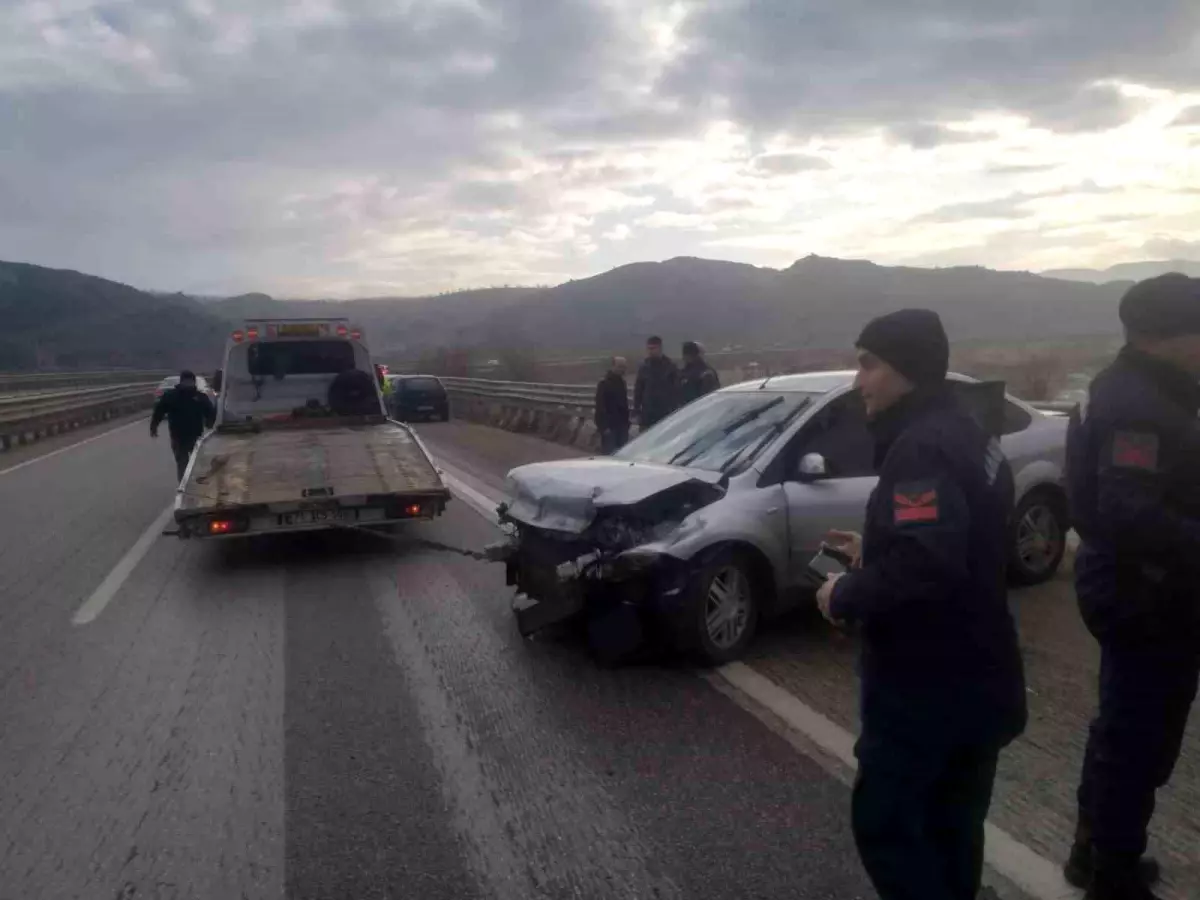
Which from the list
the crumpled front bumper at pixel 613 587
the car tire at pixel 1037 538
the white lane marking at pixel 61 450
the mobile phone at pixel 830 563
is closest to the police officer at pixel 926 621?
the mobile phone at pixel 830 563

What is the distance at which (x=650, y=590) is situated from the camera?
5.62 meters

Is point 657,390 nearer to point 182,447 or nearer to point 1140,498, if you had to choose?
point 182,447

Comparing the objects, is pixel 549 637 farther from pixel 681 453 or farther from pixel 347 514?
pixel 347 514

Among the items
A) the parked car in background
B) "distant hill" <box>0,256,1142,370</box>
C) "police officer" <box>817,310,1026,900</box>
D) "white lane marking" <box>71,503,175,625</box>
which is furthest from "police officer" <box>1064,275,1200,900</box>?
"distant hill" <box>0,256,1142,370</box>

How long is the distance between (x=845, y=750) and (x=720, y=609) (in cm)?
136

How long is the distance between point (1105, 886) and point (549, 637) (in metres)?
3.85

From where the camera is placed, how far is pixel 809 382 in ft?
22.7

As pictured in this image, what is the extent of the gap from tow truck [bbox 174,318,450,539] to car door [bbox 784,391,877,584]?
158 inches

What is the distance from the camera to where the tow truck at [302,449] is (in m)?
8.78

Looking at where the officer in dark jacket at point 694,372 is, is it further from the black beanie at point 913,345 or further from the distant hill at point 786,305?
the black beanie at point 913,345

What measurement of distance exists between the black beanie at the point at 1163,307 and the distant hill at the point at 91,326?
106 metres

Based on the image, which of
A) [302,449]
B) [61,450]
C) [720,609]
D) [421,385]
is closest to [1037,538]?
[720,609]

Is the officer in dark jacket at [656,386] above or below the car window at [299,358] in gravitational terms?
below

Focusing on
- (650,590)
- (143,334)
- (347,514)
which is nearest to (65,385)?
(347,514)
